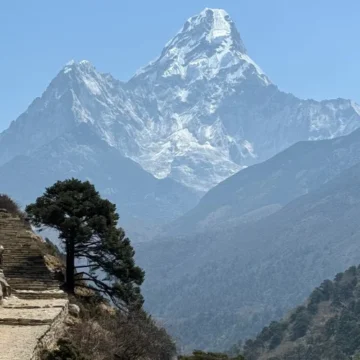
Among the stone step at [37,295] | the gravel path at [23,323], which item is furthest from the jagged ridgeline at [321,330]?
the gravel path at [23,323]

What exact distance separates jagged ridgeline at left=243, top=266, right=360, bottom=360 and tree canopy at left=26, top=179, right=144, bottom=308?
7239 cm

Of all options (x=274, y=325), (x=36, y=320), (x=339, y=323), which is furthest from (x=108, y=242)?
(x=274, y=325)

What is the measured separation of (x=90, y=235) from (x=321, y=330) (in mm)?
99890

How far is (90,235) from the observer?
33719mm

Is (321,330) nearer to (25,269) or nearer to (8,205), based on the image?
(8,205)

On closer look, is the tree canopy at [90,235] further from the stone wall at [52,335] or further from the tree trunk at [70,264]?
the stone wall at [52,335]

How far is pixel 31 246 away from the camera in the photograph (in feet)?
110

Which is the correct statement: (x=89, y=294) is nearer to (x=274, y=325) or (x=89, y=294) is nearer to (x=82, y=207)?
(x=82, y=207)

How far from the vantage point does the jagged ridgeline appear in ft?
365

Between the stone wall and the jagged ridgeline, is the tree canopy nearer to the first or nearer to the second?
the stone wall

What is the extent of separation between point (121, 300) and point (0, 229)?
7038 millimetres

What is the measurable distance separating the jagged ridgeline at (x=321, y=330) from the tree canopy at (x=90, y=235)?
72393 millimetres

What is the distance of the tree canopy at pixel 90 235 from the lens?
33.9 meters

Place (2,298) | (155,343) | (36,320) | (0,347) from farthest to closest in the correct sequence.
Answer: (155,343)
(2,298)
(36,320)
(0,347)
